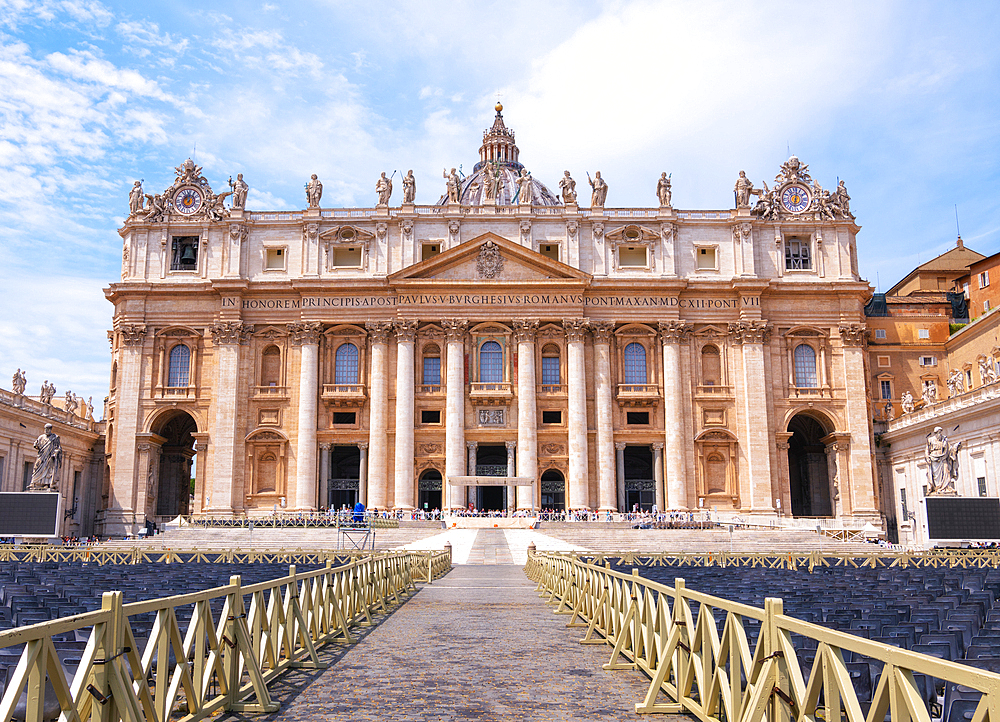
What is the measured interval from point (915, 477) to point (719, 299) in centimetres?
1708

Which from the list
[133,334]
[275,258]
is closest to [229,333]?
[275,258]

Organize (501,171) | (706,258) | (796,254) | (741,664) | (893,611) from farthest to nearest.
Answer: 1. (501,171)
2. (796,254)
3. (706,258)
4. (893,611)
5. (741,664)

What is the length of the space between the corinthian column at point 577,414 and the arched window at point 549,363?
3.51 feet

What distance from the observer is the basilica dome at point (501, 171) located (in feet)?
317

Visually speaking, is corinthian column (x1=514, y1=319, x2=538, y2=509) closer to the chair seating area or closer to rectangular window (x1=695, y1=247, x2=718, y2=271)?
rectangular window (x1=695, y1=247, x2=718, y2=271)

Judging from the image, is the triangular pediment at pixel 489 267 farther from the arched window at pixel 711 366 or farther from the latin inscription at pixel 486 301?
the arched window at pixel 711 366

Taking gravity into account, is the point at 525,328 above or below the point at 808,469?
above

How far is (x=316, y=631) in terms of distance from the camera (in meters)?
12.5

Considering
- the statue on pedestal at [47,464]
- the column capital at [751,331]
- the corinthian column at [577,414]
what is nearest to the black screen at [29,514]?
the statue on pedestal at [47,464]

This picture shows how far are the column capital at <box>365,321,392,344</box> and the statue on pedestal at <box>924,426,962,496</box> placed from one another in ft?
113

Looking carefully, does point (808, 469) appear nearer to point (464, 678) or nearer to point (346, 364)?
point (346, 364)

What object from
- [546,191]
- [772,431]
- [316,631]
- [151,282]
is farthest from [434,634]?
[546,191]

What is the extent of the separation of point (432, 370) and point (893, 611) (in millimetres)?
51740

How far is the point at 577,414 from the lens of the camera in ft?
194
